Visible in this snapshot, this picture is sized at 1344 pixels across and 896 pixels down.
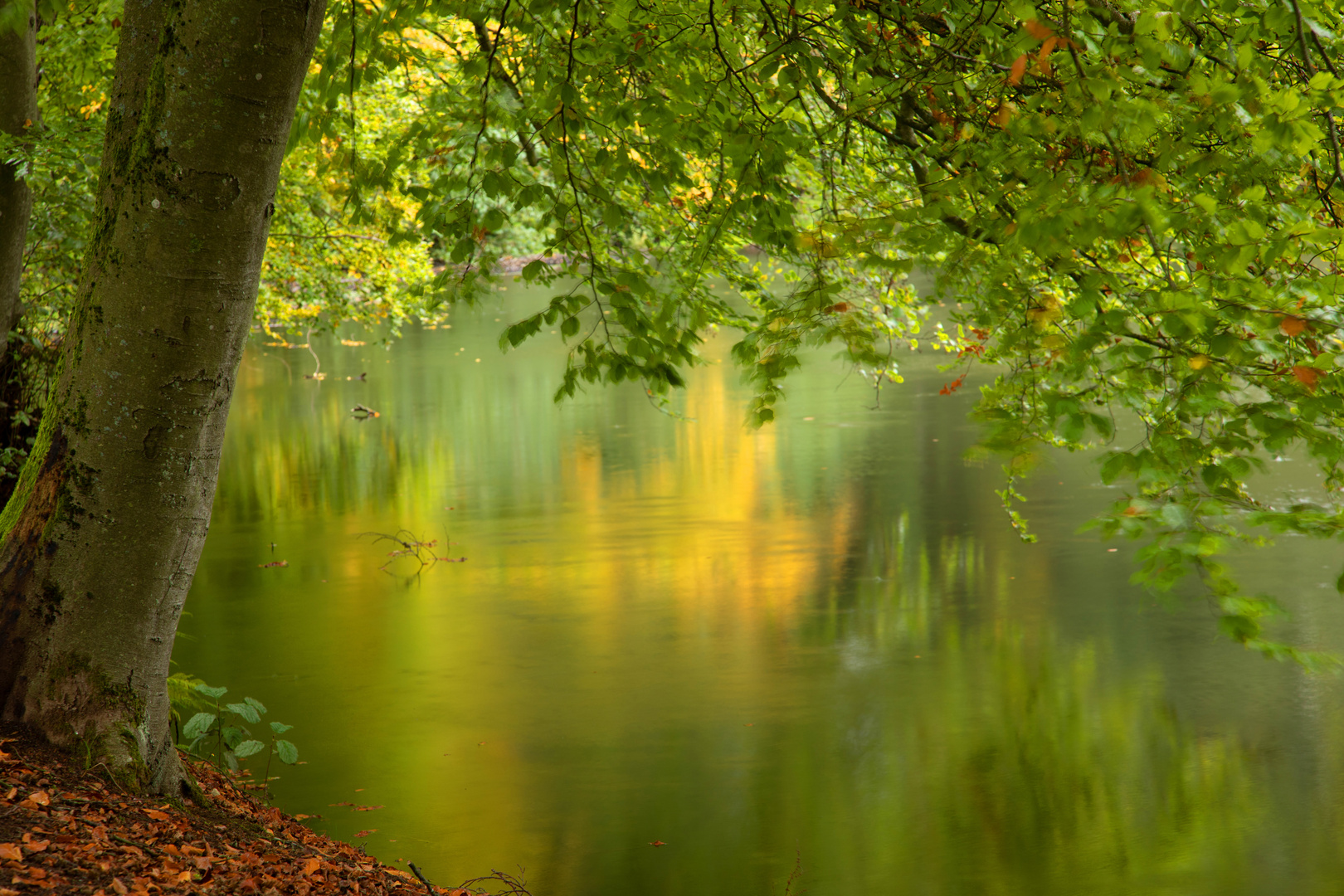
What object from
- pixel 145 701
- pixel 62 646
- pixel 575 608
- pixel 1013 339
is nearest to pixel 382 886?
pixel 145 701

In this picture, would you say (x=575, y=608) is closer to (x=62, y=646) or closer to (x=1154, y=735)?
(x=1154, y=735)

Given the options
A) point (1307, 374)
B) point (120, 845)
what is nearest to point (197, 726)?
point (120, 845)

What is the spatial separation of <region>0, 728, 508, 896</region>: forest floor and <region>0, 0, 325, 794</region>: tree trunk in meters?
0.17

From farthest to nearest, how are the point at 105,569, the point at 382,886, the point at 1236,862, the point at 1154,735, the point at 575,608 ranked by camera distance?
1. the point at 575,608
2. the point at 1154,735
3. the point at 1236,862
4. the point at 382,886
5. the point at 105,569

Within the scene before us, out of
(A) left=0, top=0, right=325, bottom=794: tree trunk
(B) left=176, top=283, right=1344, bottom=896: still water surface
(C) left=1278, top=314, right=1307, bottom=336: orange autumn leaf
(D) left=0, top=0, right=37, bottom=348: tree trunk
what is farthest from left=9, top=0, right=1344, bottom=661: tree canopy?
(D) left=0, top=0, right=37, bottom=348: tree trunk

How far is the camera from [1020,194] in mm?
3795

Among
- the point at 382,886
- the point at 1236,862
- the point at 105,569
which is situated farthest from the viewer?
the point at 1236,862

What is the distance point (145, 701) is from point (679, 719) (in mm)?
5220

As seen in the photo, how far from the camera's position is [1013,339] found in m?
3.83

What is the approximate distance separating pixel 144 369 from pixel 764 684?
21.2 feet

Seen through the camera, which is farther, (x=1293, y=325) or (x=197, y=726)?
(x=197, y=726)

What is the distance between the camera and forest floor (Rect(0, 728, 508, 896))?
315cm

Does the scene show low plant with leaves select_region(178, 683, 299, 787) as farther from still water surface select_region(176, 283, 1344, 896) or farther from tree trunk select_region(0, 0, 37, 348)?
tree trunk select_region(0, 0, 37, 348)

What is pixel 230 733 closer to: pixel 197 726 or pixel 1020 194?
pixel 197 726
